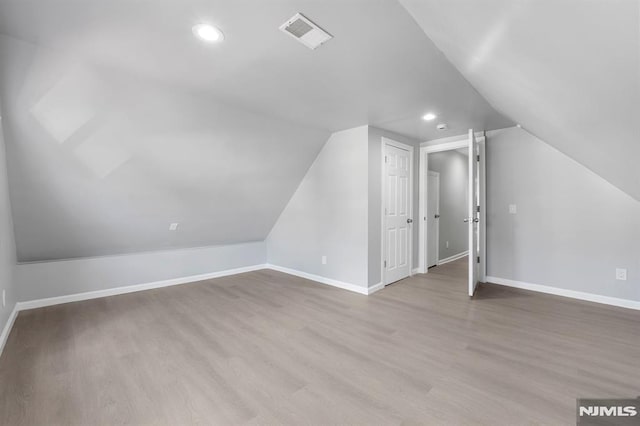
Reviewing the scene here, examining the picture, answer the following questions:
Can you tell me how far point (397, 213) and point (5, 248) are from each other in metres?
4.50

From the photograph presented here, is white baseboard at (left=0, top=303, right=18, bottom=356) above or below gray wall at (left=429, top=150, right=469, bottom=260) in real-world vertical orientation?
below

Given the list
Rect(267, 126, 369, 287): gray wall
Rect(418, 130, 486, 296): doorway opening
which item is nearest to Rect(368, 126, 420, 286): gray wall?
Rect(267, 126, 369, 287): gray wall

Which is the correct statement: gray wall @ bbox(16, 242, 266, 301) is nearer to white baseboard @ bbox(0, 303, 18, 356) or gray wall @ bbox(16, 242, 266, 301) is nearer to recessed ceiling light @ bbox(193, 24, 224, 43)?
white baseboard @ bbox(0, 303, 18, 356)

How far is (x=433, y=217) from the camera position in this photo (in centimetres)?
552

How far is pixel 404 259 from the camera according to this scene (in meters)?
4.48

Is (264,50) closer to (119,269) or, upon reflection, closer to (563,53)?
(563,53)

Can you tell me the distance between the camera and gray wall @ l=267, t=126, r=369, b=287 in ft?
12.3

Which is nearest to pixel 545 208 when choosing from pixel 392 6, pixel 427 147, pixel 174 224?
pixel 427 147

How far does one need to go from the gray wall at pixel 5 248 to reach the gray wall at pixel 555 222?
563 cm

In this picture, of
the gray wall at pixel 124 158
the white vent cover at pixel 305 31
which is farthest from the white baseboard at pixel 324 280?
the white vent cover at pixel 305 31

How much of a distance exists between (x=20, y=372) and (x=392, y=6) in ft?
11.3

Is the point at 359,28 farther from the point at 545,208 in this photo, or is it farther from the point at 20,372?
the point at 545,208

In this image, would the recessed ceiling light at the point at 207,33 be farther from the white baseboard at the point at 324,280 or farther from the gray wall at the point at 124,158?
the white baseboard at the point at 324,280

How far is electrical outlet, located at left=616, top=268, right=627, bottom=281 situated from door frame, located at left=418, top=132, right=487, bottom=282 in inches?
54.8
